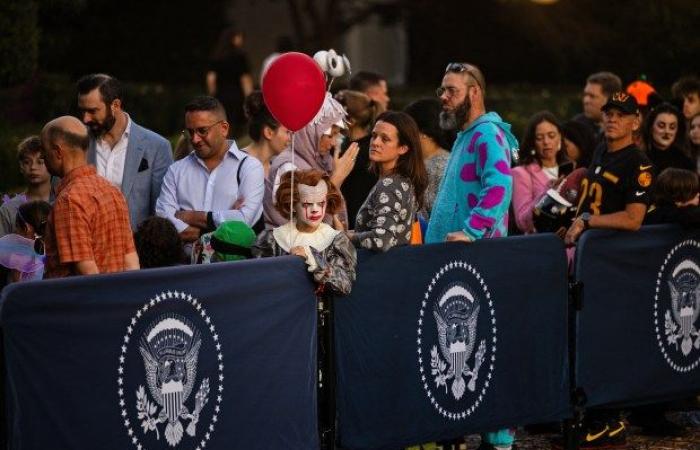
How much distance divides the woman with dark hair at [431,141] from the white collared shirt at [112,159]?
187 centimetres

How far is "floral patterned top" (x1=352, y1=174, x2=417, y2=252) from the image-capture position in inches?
303

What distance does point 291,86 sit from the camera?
7.93m

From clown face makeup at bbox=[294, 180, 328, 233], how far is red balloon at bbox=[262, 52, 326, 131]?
672mm

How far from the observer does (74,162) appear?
707 cm

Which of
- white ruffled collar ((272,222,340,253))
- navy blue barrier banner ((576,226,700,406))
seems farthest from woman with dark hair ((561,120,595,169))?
white ruffled collar ((272,222,340,253))

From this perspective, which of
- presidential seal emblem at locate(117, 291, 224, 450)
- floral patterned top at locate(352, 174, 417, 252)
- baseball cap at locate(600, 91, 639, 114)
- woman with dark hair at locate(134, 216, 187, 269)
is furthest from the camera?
baseball cap at locate(600, 91, 639, 114)

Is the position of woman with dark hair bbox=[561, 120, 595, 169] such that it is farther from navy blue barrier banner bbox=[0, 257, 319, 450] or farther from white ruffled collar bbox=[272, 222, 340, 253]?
navy blue barrier banner bbox=[0, 257, 319, 450]

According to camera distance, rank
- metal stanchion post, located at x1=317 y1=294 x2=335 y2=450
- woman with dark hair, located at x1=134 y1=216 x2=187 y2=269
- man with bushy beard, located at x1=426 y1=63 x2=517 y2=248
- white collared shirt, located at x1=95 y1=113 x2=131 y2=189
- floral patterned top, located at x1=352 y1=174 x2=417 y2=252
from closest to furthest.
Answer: metal stanchion post, located at x1=317 y1=294 x2=335 y2=450, woman with dark hair, located at x1=134 y1=216 x2=187 y2=269, floral patterned top, located at x1=352 y1=174 x2=417 y2=252, man with bushy beard, located at x1=426 y1=63 x2=517 y2=248, white collared shirt, located at x1=95 y1=113 x2=131 y2=189

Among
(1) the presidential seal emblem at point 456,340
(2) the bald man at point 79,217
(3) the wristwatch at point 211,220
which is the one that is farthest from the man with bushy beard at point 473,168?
(2) the bald man at point 79,217

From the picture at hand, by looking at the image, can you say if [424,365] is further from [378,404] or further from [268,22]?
[268,22]

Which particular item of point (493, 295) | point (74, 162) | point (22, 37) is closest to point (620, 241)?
point (493, 295)

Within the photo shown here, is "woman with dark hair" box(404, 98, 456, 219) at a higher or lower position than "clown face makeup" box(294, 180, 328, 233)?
higher

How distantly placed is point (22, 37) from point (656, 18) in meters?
11.4

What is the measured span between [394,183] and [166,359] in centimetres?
200
